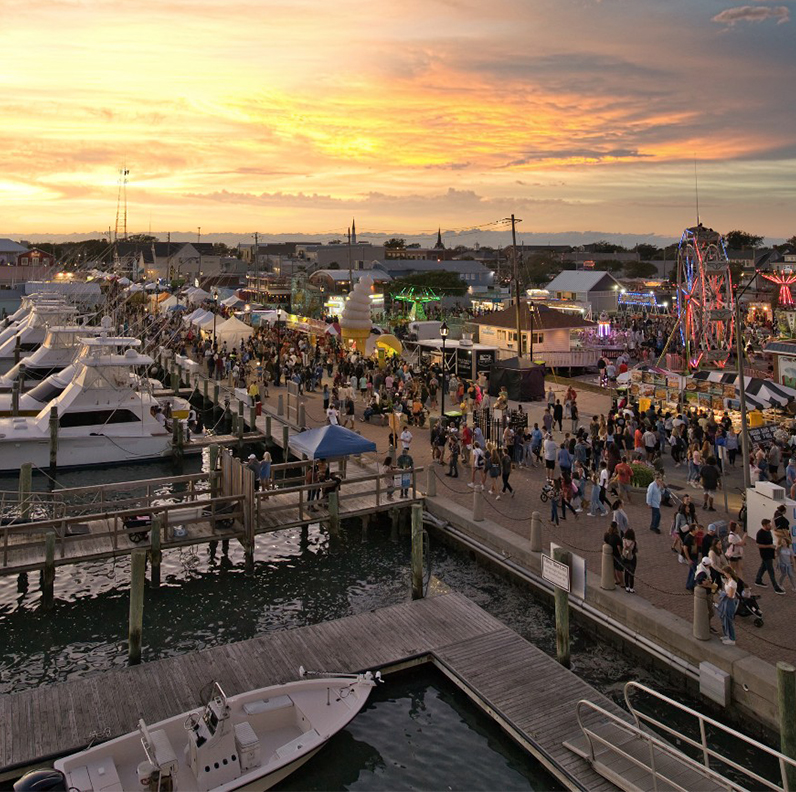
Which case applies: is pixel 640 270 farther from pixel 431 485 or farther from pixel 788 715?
pixel 788 715

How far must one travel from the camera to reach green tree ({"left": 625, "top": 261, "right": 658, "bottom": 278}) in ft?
486

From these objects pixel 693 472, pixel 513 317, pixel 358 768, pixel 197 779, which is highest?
pixel 513 317

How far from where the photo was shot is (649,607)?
14.6m

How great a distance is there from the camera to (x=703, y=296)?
45188mm

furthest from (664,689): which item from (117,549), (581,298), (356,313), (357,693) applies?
(581,298)

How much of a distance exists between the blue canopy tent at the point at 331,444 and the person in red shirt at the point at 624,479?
651 centimetres

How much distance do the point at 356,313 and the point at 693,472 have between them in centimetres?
2648

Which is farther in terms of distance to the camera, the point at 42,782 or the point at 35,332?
the point at 35,332

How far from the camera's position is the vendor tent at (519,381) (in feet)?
120

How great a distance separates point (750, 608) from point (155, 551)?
12.4 meters

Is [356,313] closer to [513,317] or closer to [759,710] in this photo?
[513,317]

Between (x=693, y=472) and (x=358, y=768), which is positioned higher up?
(x=693, y=472)

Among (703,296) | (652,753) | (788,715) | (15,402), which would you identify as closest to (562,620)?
(652,753)

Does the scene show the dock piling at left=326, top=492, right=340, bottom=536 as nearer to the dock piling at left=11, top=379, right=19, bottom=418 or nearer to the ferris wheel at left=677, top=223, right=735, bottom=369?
the dock piling at left=11, top=379, right=19, bottom=418
